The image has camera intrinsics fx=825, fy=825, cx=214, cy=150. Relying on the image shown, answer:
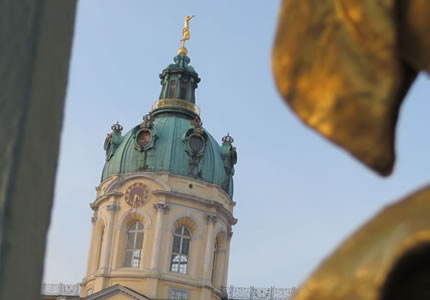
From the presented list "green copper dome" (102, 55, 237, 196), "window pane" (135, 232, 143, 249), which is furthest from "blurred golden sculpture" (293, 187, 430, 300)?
"green copper dome" (102, 55, 237, 196)

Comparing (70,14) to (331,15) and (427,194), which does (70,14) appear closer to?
(331,15)

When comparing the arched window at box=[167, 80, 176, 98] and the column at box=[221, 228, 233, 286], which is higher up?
the arched window at box=[167, 80, 176, 98]

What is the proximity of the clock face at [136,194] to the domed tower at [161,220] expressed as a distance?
2 centimetres

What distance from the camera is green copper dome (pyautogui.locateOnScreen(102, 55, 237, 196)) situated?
33.8 meters

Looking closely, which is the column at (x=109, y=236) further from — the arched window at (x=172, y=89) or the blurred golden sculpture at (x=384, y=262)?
the blurred golden sculpture at (x=384, y=262)

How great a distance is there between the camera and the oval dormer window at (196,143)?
3484cm

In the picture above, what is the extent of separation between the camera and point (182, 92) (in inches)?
1448

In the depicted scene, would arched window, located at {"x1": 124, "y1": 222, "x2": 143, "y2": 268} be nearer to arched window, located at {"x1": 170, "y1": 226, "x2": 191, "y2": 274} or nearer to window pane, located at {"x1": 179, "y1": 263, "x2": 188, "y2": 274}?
arched window, located at {"x1": 170, "y1": 226, "x2": 191, "y2": 274}

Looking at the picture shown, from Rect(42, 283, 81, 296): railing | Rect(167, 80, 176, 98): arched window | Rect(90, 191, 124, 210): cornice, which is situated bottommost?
Rect(42, 283, 81, 296): railing

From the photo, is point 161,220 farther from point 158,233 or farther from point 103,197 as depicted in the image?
point 103,197

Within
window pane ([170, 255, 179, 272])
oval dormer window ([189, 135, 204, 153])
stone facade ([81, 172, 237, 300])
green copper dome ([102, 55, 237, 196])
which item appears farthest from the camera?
oval dormer window ([189, 135, 204, 153])

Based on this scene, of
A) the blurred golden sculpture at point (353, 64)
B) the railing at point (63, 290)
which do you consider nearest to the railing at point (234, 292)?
the railing at point (63, 290)

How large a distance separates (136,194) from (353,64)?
31.6 m

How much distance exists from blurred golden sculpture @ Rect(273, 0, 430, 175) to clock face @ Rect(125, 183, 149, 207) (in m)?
31.3
